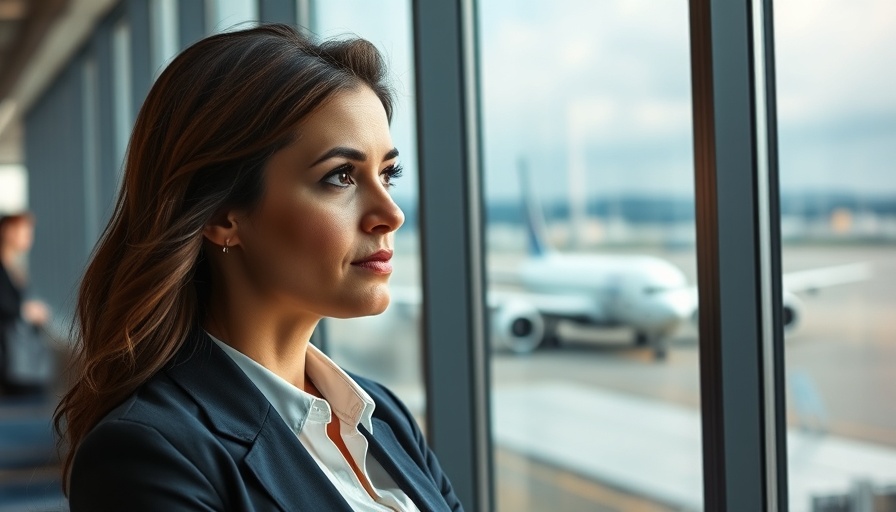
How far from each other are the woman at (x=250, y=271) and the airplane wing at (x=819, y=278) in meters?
0.76

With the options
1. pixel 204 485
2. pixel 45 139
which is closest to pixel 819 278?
pixel 204 485

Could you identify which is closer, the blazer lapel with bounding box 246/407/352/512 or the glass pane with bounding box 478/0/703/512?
the blazer lapel with bounding box 246/407/352/512

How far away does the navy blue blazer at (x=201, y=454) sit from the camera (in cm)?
121

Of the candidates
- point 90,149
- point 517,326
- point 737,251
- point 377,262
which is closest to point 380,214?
point 377,262

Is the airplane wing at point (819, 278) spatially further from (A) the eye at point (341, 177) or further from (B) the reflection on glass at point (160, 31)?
(B) the reflection on glass at point (160, 31)

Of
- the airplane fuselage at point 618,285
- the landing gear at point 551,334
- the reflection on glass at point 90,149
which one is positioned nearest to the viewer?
the airplane fuselage at point 618,285

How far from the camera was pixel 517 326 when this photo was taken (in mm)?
3045

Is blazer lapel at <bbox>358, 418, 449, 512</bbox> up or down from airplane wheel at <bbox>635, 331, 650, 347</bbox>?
down

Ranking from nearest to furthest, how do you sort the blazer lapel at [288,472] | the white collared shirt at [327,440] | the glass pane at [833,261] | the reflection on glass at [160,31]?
1. the blazer lapel at [288,472]
2. the white collared shirt at [327,440]
3. the glass pane at [833,261]
4. the reflection on glass at [160,31]

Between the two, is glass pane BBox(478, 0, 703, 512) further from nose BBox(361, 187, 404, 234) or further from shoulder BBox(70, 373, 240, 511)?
shoulder BBox(70, 373, 240, 511)

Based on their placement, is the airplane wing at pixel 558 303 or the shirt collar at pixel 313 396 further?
the airplane wing at pixel 558 303

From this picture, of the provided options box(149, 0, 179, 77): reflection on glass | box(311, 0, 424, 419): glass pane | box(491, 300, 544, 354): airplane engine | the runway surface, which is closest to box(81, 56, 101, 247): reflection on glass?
box(149, 0, 179, 77): reflection on glass

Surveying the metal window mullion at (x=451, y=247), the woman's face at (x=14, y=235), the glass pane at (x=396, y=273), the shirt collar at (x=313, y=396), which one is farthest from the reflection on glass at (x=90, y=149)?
the shirt collar at (x=313, y=396)

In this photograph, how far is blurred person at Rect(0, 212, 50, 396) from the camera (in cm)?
662
